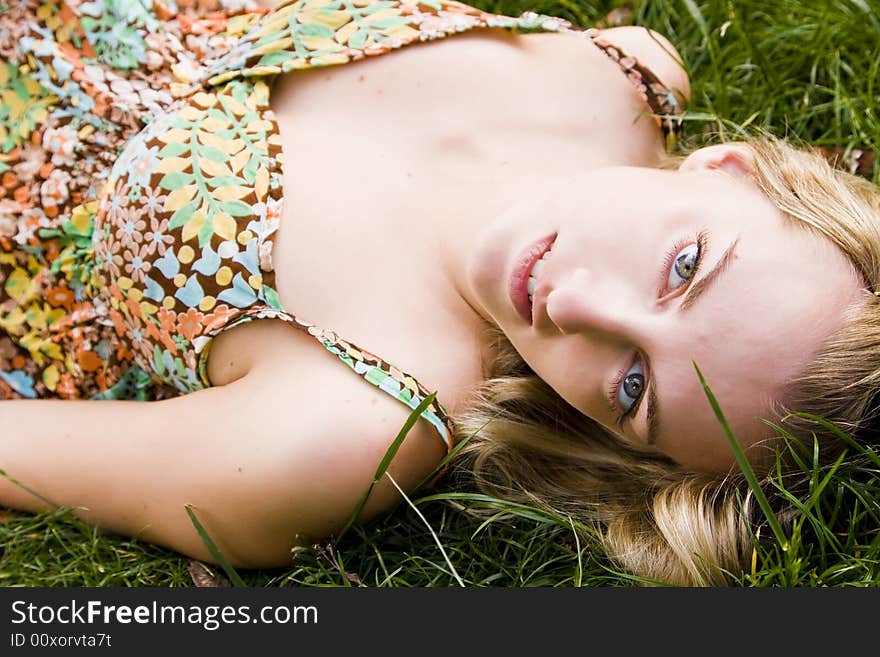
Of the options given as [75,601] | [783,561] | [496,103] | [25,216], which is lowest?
[75,601]

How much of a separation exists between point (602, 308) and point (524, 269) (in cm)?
23

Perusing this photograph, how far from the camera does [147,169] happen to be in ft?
8.26

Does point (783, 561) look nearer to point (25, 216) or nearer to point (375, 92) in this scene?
point (375, 92)

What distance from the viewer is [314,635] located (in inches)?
84.9

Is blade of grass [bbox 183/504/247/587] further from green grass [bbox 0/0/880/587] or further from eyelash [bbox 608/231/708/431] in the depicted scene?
eyelash [bbox 608/231/708/431]

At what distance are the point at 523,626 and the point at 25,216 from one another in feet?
5.48

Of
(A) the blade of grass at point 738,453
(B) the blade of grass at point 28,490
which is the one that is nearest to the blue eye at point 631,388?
(A) the blade of grass at point 738,453

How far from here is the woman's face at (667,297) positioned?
6.89 ft

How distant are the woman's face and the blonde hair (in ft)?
0.20

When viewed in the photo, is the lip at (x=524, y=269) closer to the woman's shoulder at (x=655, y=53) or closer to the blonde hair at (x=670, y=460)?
the blonde hair at (x=670, y=460)

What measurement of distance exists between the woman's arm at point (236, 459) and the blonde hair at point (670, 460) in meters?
0.23

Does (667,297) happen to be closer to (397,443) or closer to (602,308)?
(602,308)

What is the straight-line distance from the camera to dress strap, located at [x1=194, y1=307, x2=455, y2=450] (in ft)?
7.66

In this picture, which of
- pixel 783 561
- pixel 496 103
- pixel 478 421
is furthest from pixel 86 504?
pixel 783 561
